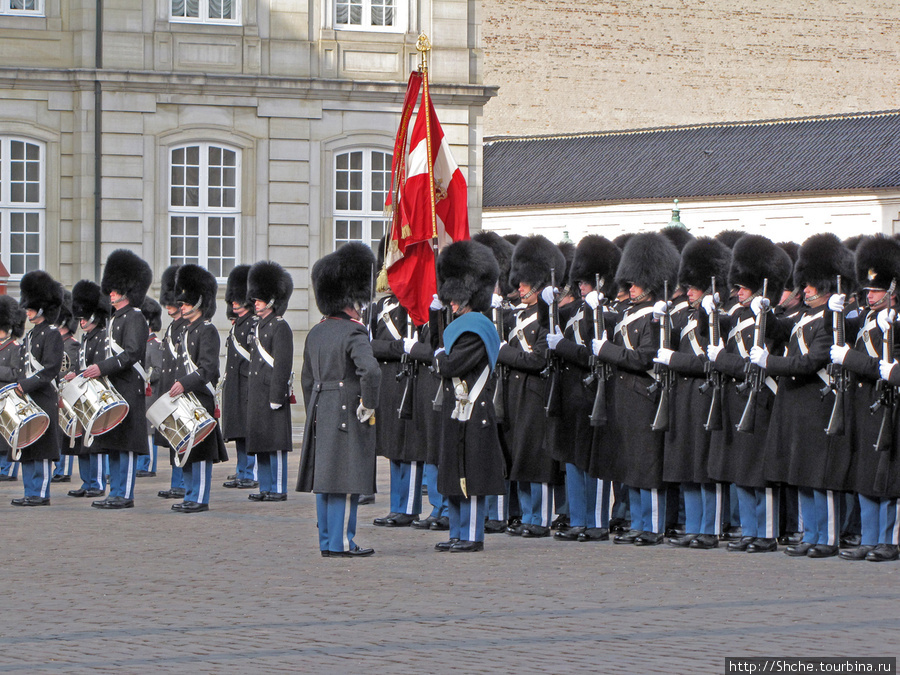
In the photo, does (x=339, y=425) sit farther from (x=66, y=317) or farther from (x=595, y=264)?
(x=66, y=317)

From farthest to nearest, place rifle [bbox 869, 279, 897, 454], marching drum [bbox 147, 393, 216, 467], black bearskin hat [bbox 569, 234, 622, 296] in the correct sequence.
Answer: marching drum [bbox 147, 393, 216, 467]
black bearskin hat [bbox 569, 234, 622, 296]
rifle [bbox 869, 279, 897, 454]

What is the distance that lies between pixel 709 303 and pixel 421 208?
96.7 inches

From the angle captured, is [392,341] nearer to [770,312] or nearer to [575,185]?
[770,312]

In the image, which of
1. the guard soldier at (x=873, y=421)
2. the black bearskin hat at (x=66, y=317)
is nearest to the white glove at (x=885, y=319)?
the guard soldier at (x=873, y=421)

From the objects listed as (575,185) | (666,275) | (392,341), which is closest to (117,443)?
(392,341)

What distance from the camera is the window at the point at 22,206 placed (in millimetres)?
23016

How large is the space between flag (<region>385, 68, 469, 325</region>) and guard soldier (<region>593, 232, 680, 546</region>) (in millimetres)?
1447

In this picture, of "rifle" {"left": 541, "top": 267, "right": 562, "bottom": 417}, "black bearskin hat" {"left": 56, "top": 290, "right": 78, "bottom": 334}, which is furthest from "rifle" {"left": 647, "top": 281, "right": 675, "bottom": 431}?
"black bearskin hat" {"left": 56, "top": 290, "right": 78, "bottom": 334}

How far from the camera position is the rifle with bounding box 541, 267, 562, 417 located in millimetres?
10508

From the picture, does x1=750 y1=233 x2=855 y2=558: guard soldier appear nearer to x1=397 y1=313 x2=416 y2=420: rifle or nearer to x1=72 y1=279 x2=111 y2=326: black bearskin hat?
x1=397 y1=313 x2=416 y2=420: rifle

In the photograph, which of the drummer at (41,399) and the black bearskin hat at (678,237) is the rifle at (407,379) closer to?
the black bearskin hat at (678,237)

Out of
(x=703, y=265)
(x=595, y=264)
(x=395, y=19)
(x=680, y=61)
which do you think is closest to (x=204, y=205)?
(x=395, y=19)

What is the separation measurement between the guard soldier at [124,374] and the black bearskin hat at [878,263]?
5195mm

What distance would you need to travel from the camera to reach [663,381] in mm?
10250
